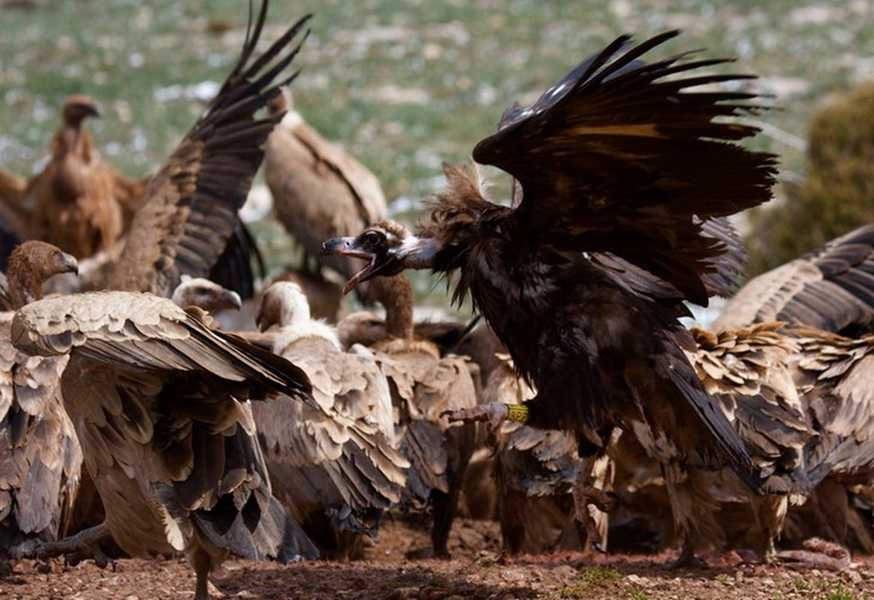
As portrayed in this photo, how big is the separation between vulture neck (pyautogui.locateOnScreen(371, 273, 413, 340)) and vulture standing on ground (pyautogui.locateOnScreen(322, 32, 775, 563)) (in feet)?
8.68

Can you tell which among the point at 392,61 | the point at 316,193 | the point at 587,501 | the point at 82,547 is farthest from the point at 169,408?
the point at 392,61

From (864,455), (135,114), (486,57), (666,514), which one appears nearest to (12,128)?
(135,114)

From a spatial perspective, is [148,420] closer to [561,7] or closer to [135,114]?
[135,114]

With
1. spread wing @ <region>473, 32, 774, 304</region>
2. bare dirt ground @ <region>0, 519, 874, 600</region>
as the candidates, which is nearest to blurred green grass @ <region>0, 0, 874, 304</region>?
bare dirt ground @ <region>0, 519, 874, 600</region>

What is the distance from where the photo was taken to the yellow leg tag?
6160mm

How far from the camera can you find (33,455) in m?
6.90

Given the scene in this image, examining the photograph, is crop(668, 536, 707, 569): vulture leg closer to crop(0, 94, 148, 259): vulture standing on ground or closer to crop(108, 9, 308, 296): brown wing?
crop(108, 9, 308, 296): brown wing

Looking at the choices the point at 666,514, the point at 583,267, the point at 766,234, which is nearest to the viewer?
the point at 583,267

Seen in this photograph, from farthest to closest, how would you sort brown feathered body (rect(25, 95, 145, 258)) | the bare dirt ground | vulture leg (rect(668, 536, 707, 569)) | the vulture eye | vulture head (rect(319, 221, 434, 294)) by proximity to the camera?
brown feathered body (rect(25, 95, 145, 258)) < vulture leg (rect(668, 536, 707, 569)) < the vulture eye < vulture head (rect(319, 221, 434, 294)) < the bare dirt ground

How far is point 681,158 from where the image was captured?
5.62m

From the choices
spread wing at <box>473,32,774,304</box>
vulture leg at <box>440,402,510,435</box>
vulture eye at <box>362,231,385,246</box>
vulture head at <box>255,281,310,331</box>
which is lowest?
vulture leg at <box>440,402,510,435</box>

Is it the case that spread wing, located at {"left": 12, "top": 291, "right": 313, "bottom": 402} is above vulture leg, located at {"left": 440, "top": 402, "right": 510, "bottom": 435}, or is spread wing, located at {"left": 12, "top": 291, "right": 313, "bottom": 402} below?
above

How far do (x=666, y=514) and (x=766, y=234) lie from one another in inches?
259

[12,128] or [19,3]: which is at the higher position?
[19,3]
